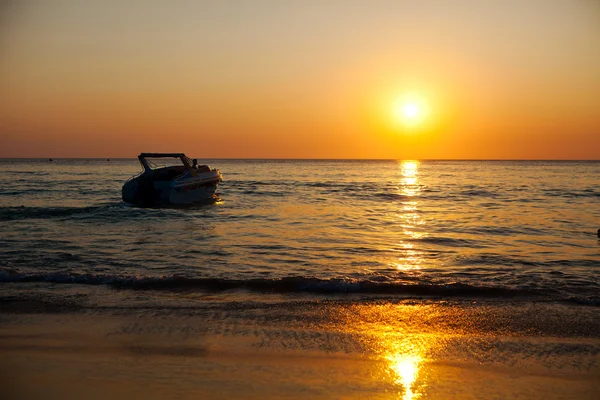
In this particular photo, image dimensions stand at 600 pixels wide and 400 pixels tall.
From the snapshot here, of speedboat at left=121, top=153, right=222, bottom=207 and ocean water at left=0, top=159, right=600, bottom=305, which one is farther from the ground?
speedboat at left=121, top=153, right=222, bottom=207

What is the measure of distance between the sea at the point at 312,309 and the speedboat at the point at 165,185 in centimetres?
673

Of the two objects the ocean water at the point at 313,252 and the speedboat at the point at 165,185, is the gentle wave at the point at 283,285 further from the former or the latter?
the speedboat at the point at 165,185

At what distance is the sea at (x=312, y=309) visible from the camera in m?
5.12

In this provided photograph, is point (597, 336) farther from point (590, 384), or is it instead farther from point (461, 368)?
point (461, 368)

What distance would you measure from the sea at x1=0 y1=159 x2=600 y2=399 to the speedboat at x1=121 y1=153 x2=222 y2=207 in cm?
673

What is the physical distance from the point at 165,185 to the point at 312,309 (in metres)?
18.2

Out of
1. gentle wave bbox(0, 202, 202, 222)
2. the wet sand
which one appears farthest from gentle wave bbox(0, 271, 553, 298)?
gentle wave bbox(0, 202, 202, 222)

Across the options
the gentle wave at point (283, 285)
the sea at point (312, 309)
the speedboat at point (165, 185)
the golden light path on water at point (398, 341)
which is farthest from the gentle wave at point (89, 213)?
the golden light path on water at point (398, 341)

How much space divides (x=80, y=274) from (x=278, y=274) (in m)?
3.71

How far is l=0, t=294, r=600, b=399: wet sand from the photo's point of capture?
4828 millimetres

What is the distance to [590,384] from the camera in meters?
5.01

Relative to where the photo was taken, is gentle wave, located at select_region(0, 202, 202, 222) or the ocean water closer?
the ocean water

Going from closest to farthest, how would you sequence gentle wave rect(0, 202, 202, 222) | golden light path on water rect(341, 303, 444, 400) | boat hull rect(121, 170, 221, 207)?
1. golden light path on water rect(341, 303, 444, 400)
2. gentle wave rect(0, 202, 202, 222)
3. boat hull rect(121, 170, 221, 207)

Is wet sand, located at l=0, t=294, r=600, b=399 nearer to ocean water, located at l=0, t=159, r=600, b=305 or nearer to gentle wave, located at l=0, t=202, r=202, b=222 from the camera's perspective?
ocean water, located at l=0, t=159, r=600, b=305
